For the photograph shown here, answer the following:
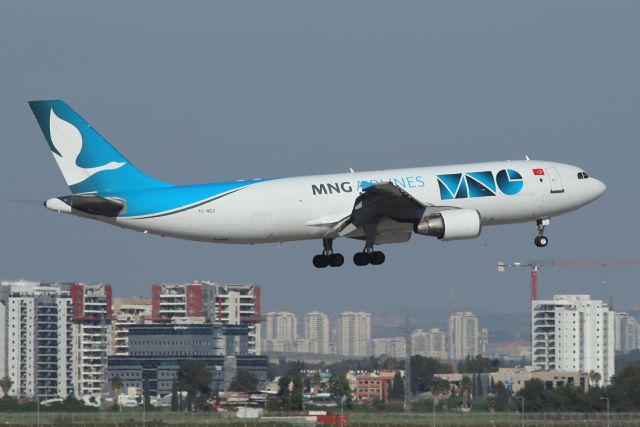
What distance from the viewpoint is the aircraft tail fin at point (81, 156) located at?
233 feet

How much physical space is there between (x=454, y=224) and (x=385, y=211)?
367 cm

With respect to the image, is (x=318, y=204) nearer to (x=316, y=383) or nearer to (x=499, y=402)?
(x=499, y=402)

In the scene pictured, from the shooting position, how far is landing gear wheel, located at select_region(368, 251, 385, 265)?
76.8 m

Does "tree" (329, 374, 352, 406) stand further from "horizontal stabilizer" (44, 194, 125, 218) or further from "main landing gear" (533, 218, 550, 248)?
"horizontal stabilizer" (44, 194, 125, 218)

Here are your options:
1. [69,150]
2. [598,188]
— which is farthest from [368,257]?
[69,150]

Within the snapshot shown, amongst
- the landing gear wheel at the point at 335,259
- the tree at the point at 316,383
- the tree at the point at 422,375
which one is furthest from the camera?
the tree at the point at 422,375

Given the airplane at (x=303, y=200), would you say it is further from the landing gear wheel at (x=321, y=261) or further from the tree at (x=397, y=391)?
the tree at (x=397, y=391)

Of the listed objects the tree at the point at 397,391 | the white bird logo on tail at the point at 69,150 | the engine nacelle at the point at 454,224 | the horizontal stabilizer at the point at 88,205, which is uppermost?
the white bird logo on tail at the point at 69,150

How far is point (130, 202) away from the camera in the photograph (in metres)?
70.1

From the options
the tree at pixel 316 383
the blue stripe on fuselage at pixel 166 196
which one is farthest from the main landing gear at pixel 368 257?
the tree at pixel 316 383

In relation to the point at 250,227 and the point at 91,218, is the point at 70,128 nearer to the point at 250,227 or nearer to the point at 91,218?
the point at 91,218

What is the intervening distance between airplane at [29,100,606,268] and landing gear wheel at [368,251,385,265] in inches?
2.1

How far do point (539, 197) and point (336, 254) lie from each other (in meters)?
11.4

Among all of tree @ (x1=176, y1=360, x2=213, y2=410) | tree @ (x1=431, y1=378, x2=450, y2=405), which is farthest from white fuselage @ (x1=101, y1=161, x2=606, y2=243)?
tree @ (x1=431, y1=378, x2=450, y2=405)
